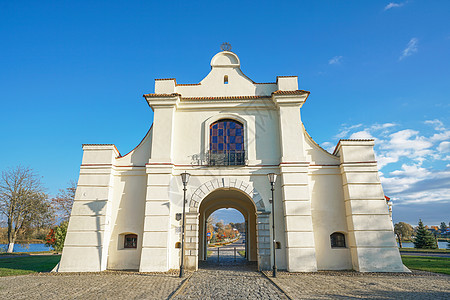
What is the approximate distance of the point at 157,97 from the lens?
13.0 metres

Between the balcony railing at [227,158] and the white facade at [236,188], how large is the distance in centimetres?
24

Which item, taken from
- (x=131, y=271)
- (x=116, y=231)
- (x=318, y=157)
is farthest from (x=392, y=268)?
(x=116, y=231)

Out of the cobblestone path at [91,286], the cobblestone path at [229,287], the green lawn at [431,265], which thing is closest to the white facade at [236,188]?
the cobblestone path at [91,286]

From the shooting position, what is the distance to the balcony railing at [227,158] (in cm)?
1256

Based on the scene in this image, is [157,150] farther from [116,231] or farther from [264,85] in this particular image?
[264,85]

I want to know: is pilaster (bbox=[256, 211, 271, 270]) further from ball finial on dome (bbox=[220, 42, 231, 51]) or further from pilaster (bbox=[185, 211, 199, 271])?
ball finial on dome (bbox=[220, 42, 231, 51])

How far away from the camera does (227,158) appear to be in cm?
1265

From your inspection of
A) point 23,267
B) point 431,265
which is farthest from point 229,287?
point 431,265

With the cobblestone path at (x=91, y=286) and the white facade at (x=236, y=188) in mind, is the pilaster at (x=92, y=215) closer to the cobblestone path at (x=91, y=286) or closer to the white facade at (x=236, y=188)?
the white facade at (x=236, y=188)

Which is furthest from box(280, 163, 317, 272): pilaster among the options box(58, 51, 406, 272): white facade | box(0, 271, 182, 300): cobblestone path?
box(0, 271, 182, 300): cobblestone path

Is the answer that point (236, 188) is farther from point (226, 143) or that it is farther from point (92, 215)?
point (92, 215)

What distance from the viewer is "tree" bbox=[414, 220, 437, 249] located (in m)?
27.1

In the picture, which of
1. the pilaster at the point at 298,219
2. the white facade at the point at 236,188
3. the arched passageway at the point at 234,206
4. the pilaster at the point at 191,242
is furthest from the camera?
the arched passageway at the point at 234,206

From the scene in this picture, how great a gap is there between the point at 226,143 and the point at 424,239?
27.0 meters
